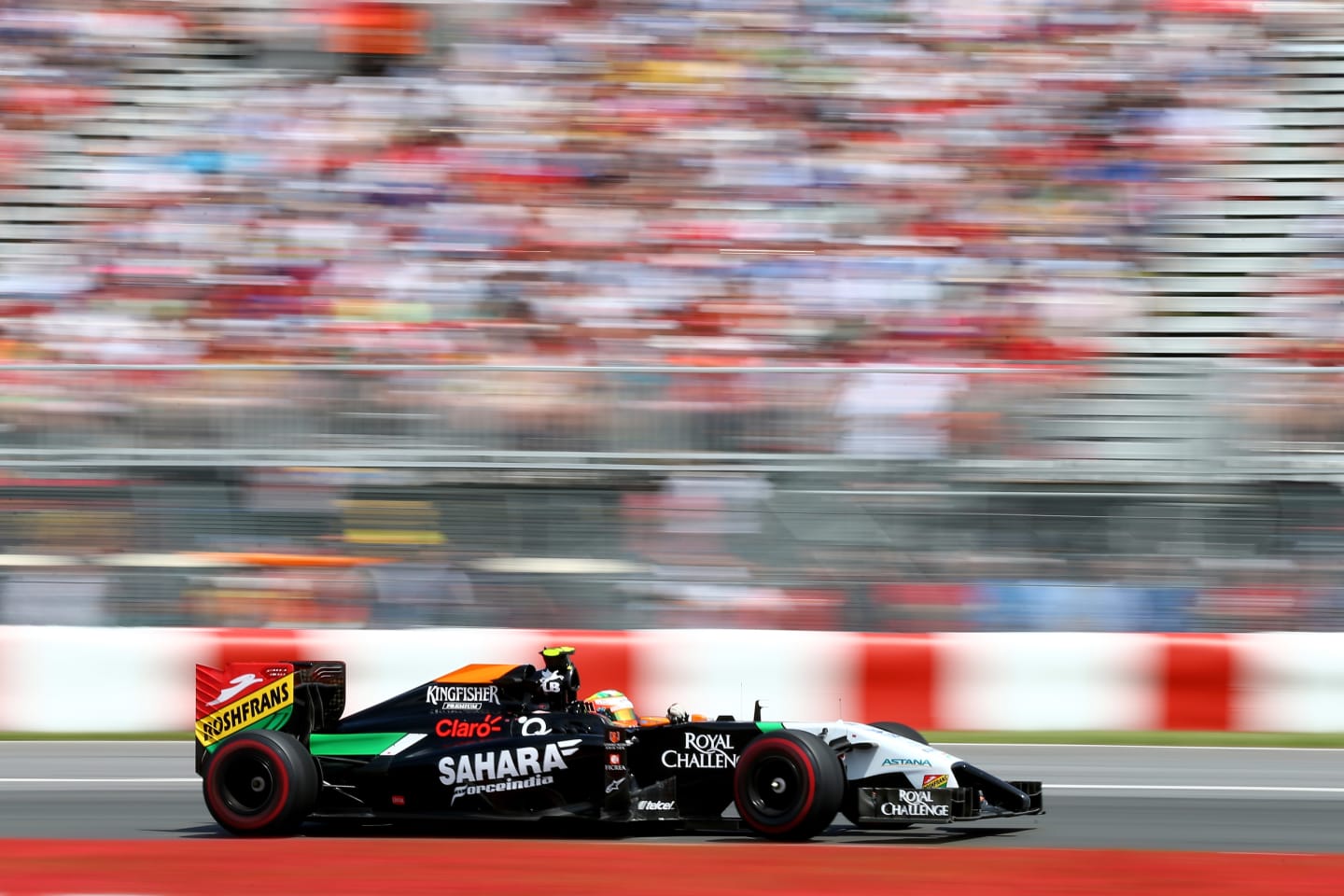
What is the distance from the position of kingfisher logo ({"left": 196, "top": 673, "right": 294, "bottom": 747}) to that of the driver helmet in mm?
1179

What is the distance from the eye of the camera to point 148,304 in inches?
462

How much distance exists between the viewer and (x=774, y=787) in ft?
19.8

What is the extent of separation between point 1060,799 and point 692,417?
2.99m

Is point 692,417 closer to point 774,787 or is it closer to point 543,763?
point 543,763

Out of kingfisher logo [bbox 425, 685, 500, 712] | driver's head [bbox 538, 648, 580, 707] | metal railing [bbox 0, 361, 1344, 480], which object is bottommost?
kingfisher logo [bbox 425, 685, 500, 712]

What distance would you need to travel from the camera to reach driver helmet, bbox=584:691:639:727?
21.4 ft

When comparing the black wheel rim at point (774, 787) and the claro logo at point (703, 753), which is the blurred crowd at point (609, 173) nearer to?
the claro logo at point (703, 753)

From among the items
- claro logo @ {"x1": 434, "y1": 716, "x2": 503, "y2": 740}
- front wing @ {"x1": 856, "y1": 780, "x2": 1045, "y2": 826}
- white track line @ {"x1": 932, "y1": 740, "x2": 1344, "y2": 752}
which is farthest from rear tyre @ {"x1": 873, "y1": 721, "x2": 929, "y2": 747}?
white track line @ {"x1": 932, "y1": 740, "x2": 1344, "y2": 752}

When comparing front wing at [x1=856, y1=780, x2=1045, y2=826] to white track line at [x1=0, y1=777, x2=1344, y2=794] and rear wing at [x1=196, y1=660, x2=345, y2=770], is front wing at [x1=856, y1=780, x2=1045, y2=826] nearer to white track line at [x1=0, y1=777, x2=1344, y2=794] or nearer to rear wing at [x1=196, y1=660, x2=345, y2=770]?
white track line at [x1=0, y1=777, x2=1344, y2=794]

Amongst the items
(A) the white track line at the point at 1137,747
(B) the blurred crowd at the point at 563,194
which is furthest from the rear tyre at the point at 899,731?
(B) the blurred crowd at the point at 563,194

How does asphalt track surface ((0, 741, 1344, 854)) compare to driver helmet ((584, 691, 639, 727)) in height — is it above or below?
below

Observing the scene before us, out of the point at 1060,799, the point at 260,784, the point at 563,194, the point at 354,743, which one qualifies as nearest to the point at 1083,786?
the point at 1060,799

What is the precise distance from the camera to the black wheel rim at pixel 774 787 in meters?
5.98

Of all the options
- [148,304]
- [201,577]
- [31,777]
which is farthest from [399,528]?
[148,304]
